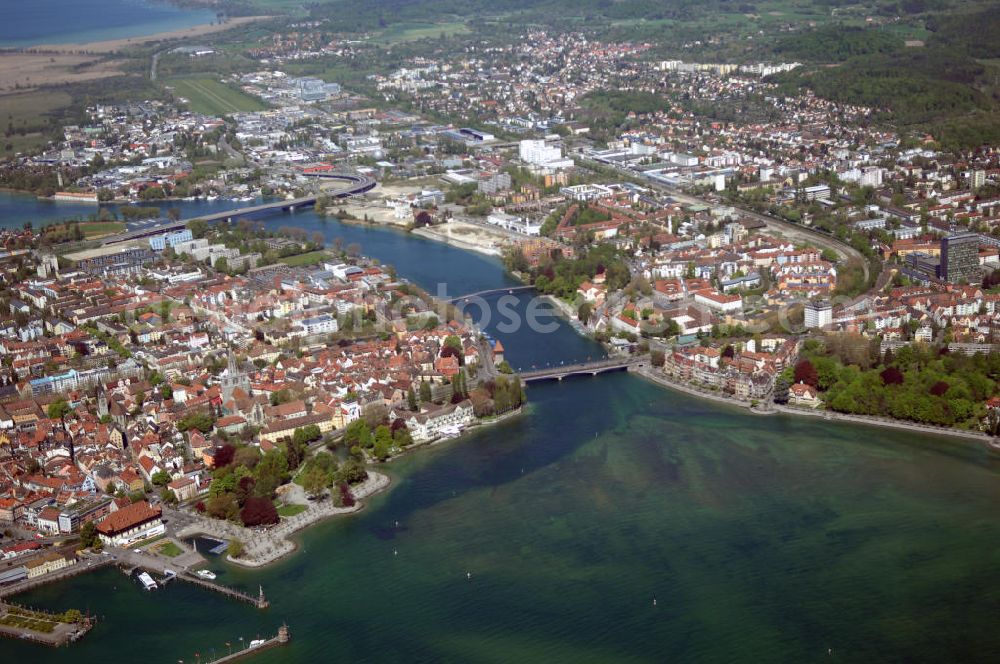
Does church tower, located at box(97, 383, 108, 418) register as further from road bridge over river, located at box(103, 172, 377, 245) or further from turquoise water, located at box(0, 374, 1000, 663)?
road bridge over river, located at box(103, 172, 377, 245)

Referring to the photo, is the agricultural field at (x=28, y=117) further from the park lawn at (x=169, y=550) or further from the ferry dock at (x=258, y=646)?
the ferry dock at (x=258, y=646)

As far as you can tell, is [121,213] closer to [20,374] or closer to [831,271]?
[20,374]

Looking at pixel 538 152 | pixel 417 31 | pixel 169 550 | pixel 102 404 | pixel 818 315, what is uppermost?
pixel 417 31

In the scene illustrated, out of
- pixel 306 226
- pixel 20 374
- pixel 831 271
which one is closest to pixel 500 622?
pixel 20 374

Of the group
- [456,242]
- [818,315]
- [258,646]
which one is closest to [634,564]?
[258,646]

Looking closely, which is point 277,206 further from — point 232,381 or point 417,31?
point 417,31

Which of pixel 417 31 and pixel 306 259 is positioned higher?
pixel 417 31
